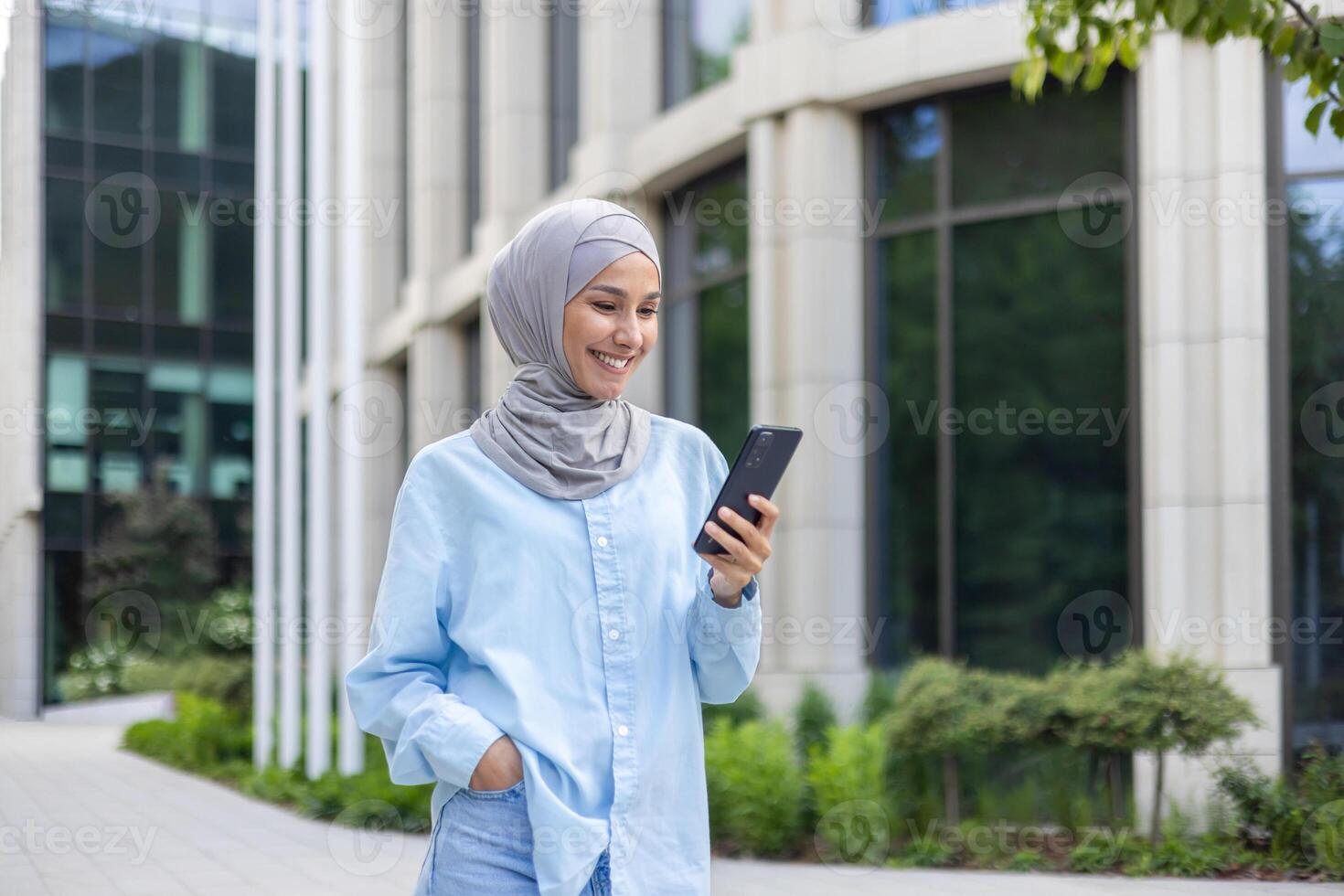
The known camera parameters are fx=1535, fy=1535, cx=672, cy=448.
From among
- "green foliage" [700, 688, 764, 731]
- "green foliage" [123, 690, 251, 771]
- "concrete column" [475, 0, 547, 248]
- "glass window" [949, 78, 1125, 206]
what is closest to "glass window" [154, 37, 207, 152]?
"concrete column" [475, 0, 547, 248]

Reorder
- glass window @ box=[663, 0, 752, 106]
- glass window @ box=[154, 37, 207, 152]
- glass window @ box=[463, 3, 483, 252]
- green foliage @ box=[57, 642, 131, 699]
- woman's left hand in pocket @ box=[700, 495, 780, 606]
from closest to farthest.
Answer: woman's left hand in pocket @ box=[700, 495, 780, 606], glass window @ box=[663, 0, 752, 106], glass window @ box=[463, 3, 483, 252], green foliage @ box=[57, 642, 131, 699], glass window @ box=[154, 37, 207, 152]

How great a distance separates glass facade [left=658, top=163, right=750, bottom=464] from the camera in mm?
14250

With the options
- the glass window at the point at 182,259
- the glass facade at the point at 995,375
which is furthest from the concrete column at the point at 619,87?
the glass window at the point at 182,259

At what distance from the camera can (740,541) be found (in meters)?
2.31

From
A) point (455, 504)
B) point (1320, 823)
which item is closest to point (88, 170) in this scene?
point (1320, 823)

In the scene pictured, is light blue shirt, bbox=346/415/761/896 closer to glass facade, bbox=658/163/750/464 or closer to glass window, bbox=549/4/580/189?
glass facade, bbox=658/163/750/464

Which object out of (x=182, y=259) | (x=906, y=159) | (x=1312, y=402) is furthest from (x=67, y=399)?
(x=1312, y=402)

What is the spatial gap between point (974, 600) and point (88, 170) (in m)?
24.8

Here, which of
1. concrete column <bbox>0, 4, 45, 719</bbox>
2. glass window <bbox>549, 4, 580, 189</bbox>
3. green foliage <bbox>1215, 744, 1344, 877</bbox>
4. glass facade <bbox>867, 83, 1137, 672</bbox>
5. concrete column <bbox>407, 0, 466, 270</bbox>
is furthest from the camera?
concrete column <bbox>0, 4, 45, 719</bbox>

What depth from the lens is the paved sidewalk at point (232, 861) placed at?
326 inches

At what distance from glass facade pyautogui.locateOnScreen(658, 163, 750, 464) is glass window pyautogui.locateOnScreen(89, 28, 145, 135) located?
20.1 meters

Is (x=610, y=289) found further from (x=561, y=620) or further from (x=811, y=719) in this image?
(x=811, y=719)

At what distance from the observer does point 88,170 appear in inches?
1227

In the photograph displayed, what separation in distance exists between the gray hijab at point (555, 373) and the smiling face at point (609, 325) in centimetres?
2
